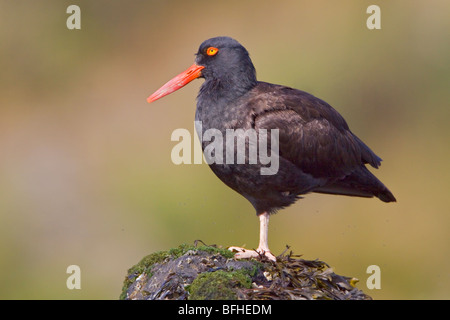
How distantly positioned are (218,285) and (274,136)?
5.50 ft

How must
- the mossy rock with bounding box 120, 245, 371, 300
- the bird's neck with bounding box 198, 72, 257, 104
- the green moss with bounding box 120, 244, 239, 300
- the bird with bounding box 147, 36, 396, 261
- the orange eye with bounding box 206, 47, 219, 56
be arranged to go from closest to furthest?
the mossy rock with bounding box 120, 245, 371, 300, the green moss with bounding box 120, 244, 239, 300, the bird with bounding box 147, 36, 396, 261, the bird's neck with bounding box 198, 72, 257, 104, the orange eye with bounding box 206, 47, 219, 56

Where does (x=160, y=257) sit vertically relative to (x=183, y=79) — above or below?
below

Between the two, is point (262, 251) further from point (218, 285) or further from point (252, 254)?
point (218, 285)

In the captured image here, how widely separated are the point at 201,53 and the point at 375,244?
245 inches

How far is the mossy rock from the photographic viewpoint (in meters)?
4.62

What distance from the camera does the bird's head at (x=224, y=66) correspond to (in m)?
6.21

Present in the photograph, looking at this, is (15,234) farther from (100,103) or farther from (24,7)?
(24,7)

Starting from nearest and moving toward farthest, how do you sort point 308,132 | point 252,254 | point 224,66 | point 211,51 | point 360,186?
1. point 252,254
2. point 308,132
3. point 224,66
4. point 211,51
5. point 360,186

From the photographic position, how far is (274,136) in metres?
5.83

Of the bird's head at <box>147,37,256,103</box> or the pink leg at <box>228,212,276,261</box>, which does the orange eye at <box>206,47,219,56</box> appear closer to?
the bird's head at <box>147,37,256,103</box>

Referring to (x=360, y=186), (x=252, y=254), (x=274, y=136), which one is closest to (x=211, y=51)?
(x=274, y=136)

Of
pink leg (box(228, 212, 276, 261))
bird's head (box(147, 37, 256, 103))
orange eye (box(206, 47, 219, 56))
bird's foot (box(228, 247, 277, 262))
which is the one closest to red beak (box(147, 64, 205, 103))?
bird's head (box(147, 37, 256, 103))

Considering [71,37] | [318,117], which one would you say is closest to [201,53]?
[318,117]

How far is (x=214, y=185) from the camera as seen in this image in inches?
443
